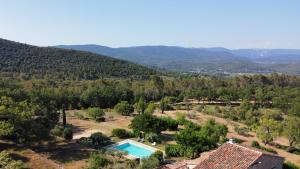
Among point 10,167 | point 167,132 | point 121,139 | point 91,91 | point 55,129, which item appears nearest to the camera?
point 10,167

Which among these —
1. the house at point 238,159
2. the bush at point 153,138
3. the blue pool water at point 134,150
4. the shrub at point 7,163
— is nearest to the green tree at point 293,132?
the bush at point 153,138

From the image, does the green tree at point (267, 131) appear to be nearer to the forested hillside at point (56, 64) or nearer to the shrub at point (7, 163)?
the shrub at point (7, 163)

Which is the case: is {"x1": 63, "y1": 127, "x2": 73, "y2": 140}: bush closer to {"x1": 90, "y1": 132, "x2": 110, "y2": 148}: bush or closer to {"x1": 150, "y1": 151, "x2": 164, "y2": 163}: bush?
{"x1": 90, "y1": 132, "x2": 110, "y2": 148}: bush

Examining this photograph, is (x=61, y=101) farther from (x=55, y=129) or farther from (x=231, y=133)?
(x=231, y=133)

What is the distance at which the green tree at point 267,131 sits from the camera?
40.6 m

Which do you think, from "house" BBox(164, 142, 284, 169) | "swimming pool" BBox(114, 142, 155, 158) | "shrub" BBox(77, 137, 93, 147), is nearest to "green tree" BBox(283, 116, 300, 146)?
"swimming pool" BBox(114, 142, 155, 158)

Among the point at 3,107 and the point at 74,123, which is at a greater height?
the point at 3,107

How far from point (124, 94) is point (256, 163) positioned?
47808mm

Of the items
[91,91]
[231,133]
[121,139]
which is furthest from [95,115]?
[231,133]

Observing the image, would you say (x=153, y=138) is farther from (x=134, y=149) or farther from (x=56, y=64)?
(x=56, y=64)

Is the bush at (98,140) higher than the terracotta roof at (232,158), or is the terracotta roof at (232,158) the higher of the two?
the terracotta roof at (232,158)

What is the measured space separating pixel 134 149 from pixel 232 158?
52.4ft

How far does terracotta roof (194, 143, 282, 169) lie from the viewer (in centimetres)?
2127

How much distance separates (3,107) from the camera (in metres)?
30.5
